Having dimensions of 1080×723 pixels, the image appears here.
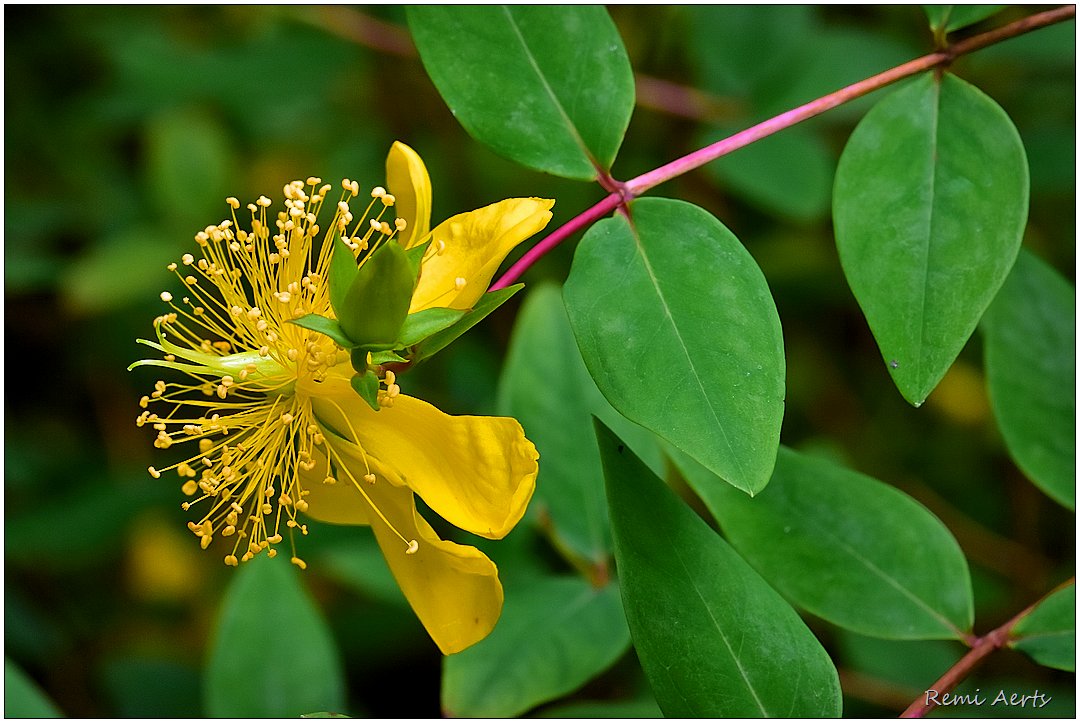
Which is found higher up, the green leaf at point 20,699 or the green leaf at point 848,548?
the green leaf at point 848,548

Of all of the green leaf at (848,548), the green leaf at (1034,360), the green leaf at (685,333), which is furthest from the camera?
the green leaf at (1034,360)

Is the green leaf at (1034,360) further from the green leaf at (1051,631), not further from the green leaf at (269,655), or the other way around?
the green leaf at (269,655)

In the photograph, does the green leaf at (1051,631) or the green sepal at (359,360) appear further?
the green leaf at (1051,631)

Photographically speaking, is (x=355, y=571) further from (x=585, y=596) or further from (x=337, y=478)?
(x=337, y=478)

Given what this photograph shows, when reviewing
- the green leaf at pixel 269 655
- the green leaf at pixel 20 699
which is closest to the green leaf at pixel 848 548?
the green leaf at pixel 269 655

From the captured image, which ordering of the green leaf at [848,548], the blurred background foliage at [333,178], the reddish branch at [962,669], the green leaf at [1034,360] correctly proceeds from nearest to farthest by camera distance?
the reddish branch at [962,669] < the green leaf at [848,548] < the green leaf at [1034,360] < the blurred background foliage at [333,178]

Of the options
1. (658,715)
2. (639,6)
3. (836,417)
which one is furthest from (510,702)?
(639,6)

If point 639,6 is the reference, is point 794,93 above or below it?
below

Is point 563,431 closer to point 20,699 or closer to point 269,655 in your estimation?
point 269,655
